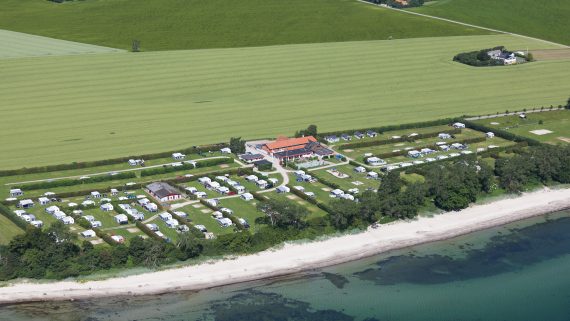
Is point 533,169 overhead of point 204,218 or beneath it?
overhead

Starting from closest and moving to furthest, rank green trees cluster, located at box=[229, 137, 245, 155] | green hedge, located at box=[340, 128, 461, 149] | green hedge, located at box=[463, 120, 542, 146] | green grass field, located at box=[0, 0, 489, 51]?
green trees cluster, located at box=[229, 137, 245, 155], green hedge, located at box=[340, 128, 461, 149], green hedge, located at box=[463, 120, 542, 146], green grass field, located at box=[0, 0, 489, 51]

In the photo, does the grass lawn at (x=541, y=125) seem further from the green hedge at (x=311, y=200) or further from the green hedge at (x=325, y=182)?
the green hedge at (x=311, y=200)

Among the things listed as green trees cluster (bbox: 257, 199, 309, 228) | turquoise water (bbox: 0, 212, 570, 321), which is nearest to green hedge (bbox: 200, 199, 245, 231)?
green trees cluster (bbox: 257, 199, 309, 228)

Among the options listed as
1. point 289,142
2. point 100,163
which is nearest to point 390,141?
point 289,142

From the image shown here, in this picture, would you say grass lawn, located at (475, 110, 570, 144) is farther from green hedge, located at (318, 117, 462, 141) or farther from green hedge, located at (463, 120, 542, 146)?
green hedge, located at (318, 117, 462, 141)

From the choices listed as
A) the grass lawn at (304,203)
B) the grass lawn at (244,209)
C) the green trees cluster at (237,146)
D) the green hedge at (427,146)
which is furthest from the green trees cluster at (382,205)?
the green trees cluster at (237,146)

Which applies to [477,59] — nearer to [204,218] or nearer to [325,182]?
[325,182]
